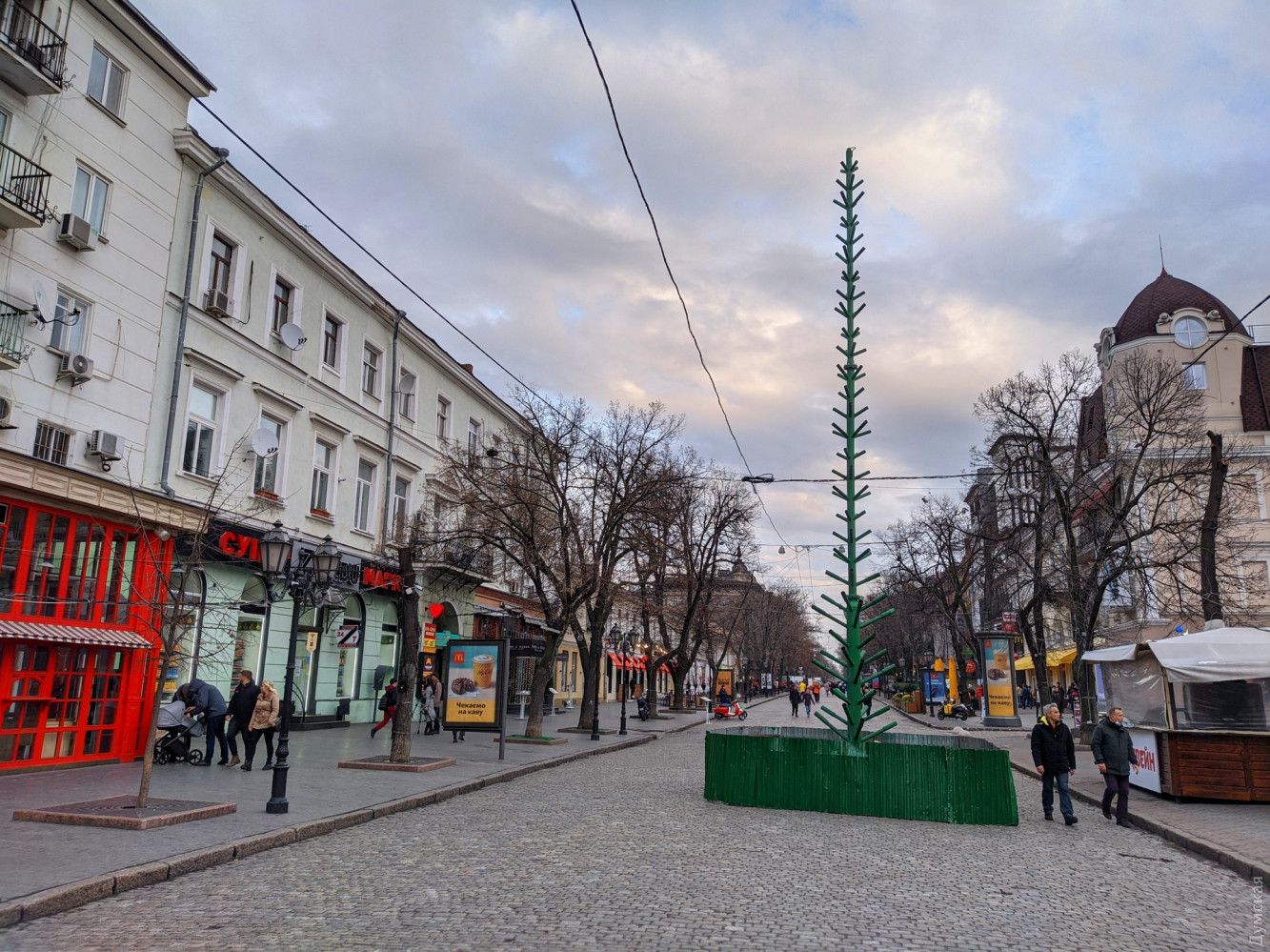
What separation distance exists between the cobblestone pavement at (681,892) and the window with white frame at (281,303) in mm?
14840

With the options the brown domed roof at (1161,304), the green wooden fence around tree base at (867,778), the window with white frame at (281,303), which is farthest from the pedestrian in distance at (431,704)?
the brown domed roof at (1161,304)

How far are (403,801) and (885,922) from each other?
7794mm

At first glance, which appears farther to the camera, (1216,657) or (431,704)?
(431,704)

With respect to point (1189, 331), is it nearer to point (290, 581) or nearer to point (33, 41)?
point (290, 581)

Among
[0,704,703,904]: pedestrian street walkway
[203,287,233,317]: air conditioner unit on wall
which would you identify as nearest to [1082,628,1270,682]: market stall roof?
[0,704,703,904]: pedestrian street walkway

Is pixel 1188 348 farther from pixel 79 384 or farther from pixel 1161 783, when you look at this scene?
pixel 79 384

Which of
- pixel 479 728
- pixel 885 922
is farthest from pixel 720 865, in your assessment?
pixel 479 728

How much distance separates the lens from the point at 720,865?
924 cm

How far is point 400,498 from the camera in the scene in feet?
98.0

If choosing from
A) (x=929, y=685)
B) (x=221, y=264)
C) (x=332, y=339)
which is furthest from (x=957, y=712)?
(x=221, y=264)

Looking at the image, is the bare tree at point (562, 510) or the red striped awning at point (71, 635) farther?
the bare tree at point (562, 510)

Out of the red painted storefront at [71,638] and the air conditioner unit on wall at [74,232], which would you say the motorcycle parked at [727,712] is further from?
the air conditioner unit on wall at [74,232]

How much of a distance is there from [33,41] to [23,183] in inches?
90.2

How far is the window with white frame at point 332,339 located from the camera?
25797 millimetres
